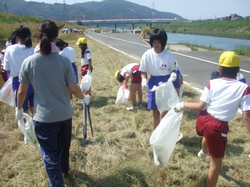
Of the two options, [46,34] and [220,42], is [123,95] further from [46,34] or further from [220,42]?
[220,42]

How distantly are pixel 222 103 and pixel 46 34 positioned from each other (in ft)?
5.56

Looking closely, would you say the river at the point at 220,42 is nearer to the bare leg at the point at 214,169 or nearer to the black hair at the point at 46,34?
the bare leg at the point at 214,169

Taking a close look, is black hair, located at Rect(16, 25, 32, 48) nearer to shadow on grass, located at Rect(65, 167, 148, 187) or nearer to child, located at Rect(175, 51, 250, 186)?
shadow on grass, located at Rect(65, 167, 148, 187)

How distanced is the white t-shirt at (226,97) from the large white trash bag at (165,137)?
440 mm

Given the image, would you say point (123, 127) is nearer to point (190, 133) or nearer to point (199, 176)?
point (190, 133)

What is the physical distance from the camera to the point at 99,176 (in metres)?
2.54

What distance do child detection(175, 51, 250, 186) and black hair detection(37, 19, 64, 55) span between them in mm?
1405

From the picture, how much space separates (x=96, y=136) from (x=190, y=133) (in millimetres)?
1520

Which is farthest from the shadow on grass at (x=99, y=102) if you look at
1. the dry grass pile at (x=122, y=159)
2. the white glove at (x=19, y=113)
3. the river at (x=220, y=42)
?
the river at (x=220, y=42)

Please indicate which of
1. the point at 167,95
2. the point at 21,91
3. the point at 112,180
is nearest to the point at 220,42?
the point at 167,95

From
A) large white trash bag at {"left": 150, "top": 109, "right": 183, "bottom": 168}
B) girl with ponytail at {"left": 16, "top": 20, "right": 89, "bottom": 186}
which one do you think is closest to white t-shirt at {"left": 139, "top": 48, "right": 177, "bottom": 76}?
large white trash bag at {"left": 150, "top": 109, "right": 183, "bottom": 168}

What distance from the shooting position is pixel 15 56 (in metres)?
2.97

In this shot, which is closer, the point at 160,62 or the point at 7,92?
the point at 160,62

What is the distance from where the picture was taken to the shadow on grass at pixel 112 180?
241cm
